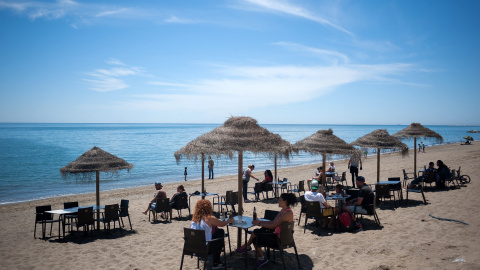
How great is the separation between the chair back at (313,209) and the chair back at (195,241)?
3.30 metres

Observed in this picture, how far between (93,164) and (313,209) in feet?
19.2

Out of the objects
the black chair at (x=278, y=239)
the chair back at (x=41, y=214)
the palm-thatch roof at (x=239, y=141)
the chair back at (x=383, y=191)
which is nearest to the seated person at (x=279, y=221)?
the black chair at (x=278, y=239)

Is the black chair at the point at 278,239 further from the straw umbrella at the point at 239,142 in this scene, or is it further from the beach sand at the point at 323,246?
the straw umbrella at the point at 239,142

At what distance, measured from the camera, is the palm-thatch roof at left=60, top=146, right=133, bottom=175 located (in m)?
8.09

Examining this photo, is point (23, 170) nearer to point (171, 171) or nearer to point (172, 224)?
point (171, 171)

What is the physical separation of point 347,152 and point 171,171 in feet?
72.4

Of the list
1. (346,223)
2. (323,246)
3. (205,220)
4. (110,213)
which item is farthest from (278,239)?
(110,213)

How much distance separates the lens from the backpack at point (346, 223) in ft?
23.9

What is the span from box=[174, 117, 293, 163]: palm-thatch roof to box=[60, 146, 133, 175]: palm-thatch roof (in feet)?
8.32

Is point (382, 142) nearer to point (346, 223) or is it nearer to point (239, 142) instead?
point (346, 223)

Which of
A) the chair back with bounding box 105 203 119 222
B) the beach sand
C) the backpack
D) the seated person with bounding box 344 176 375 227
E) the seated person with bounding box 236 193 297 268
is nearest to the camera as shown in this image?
the seated person with bounding box 236 193 297 268

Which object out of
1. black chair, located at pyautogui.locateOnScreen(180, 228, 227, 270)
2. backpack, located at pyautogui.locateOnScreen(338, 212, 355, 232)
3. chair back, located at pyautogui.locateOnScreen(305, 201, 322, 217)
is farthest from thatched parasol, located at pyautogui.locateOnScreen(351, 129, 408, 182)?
black chair, located at pyautogui.locateOnScreen(180, 228, 227, 270)

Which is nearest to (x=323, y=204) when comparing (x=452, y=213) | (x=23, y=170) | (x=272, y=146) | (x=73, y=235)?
(x=272, y=146)

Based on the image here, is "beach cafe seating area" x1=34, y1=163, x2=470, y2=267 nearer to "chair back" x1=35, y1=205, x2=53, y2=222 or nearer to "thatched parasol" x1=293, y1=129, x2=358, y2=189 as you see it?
"chair back" x1=35, y1=205, x2=53, y2=222
